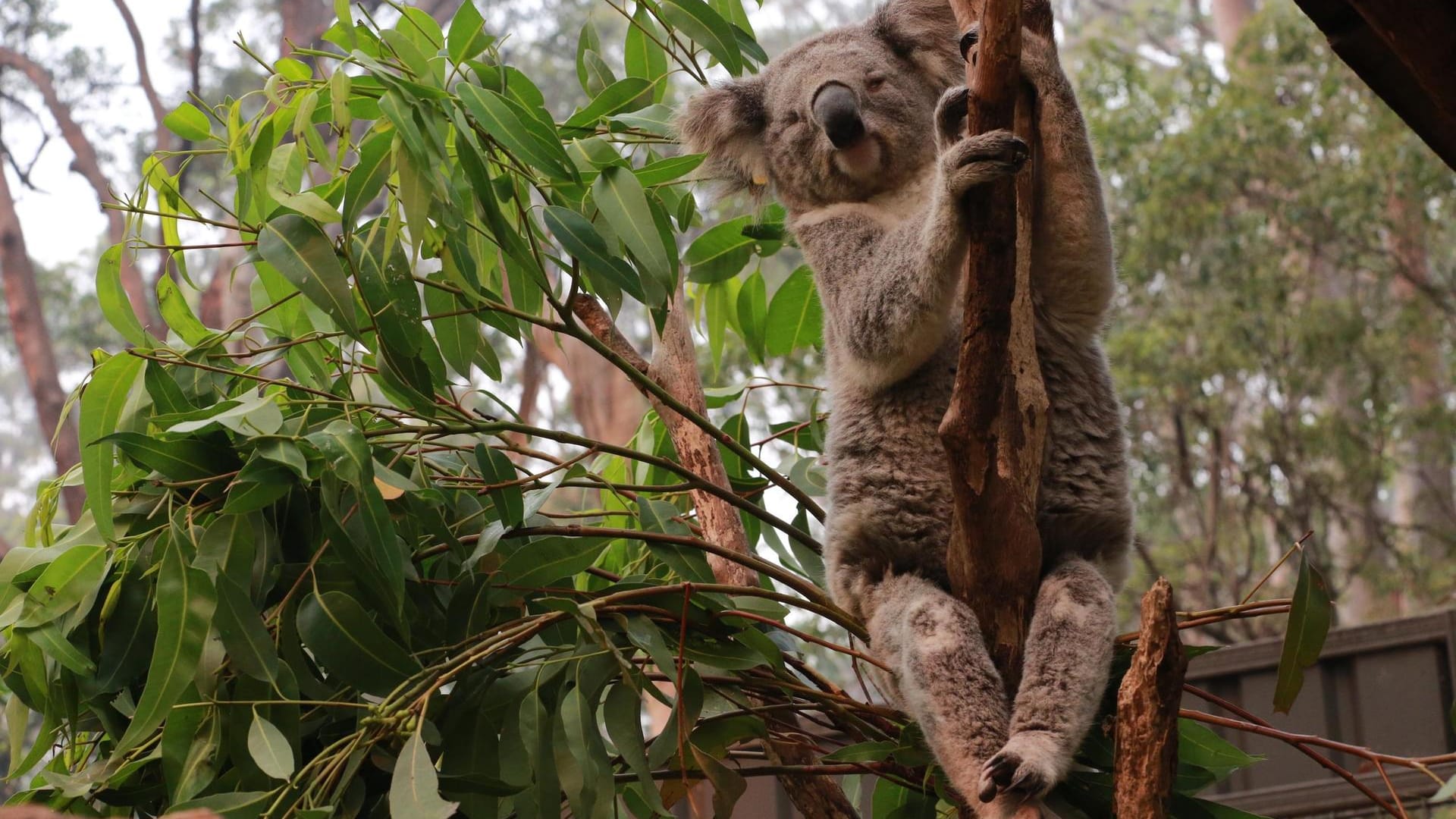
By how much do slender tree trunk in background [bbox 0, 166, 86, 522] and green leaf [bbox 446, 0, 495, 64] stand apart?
23.0ft

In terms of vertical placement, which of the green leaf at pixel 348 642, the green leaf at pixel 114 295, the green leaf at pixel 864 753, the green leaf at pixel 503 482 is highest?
the green leaf at pixel 114 295

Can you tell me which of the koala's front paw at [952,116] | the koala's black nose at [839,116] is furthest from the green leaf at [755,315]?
the koala's front paw at [952,116]

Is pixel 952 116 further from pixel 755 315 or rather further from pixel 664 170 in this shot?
pixel 755 315

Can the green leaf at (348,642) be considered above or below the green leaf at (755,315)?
below

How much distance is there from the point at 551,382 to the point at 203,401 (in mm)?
10457

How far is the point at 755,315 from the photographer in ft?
8.65

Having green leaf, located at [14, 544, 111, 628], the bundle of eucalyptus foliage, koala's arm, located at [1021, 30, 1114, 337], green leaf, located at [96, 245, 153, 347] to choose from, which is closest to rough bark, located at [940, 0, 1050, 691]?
koala's arm, located at [1021, 30, 1114, 337]

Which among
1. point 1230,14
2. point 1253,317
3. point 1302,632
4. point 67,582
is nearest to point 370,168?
point 67,582

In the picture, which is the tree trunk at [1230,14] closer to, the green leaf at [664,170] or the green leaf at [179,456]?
the green leaf at [664,170]

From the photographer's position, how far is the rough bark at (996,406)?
157cm

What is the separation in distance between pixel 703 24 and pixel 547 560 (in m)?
0.91

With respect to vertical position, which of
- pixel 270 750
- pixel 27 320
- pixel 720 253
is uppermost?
pixel 27 320

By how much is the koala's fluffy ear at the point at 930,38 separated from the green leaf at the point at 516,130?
0.84m

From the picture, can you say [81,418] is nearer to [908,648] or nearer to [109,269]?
[109,269]
